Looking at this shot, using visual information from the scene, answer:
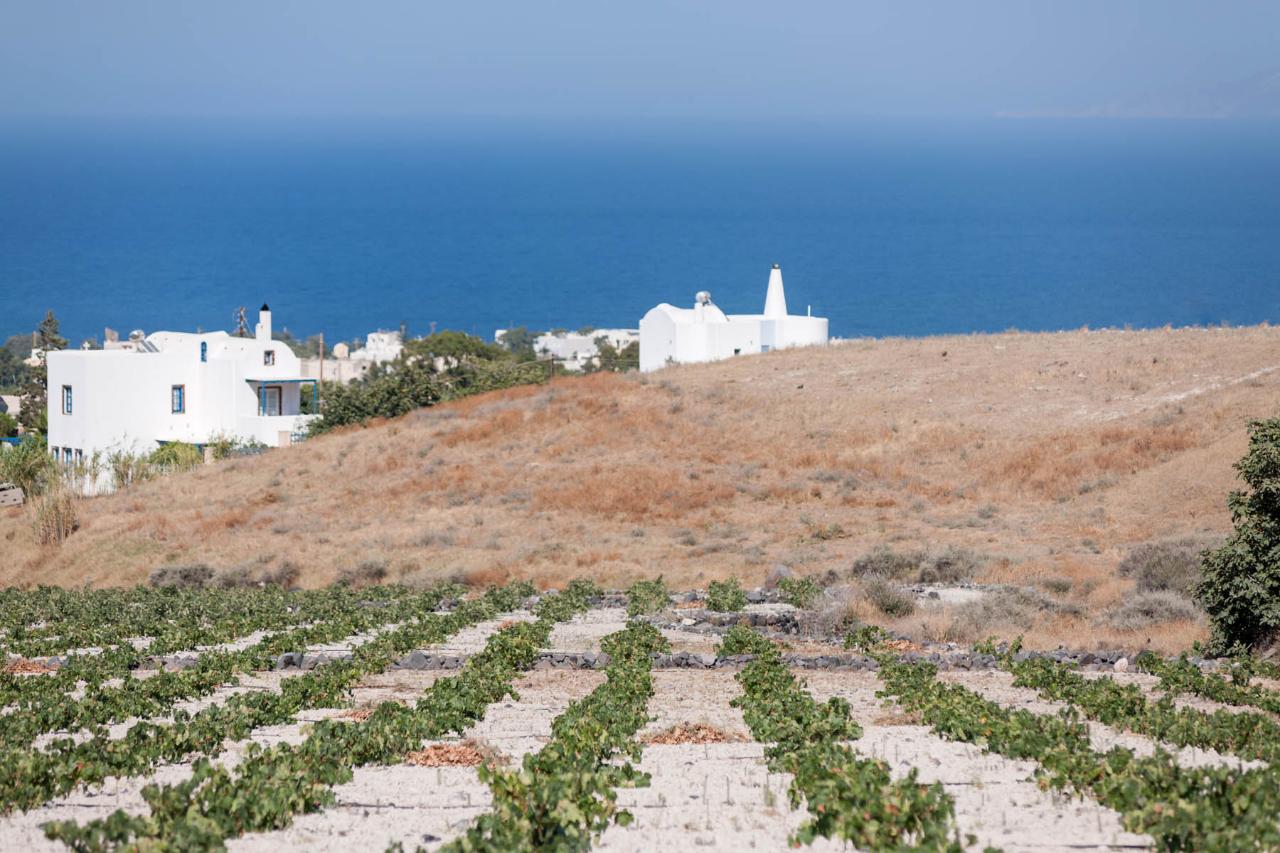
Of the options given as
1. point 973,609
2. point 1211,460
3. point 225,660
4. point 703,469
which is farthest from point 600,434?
point 225,660

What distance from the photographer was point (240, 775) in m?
11.4

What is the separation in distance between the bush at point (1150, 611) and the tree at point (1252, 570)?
2.71m

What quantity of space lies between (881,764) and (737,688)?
561 cm

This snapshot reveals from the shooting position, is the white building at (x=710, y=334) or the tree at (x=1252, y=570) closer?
the tree at (x=1252, y=570)

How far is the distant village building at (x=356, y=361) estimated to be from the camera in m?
118

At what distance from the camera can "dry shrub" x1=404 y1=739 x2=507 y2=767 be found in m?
12.2

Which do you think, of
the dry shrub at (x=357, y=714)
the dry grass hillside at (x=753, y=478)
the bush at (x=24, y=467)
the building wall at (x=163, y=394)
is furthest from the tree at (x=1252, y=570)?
the building wall at (x=163, y=394)

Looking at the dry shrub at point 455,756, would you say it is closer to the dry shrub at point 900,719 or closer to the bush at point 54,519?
the dry shrub at point 900,719

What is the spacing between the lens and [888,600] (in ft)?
75.0

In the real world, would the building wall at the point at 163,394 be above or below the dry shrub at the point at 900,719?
above

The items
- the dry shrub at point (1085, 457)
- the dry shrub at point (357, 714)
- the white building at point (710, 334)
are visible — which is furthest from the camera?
the white building at point (710, 334)

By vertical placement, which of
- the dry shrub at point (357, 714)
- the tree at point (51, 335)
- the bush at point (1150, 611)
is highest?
the tree at point (51, 335)

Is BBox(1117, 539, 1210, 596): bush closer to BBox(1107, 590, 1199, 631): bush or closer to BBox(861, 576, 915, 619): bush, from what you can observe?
BBox(1107, 590, 1199, 631): bush

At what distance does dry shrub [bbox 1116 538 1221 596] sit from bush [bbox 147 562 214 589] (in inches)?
746
